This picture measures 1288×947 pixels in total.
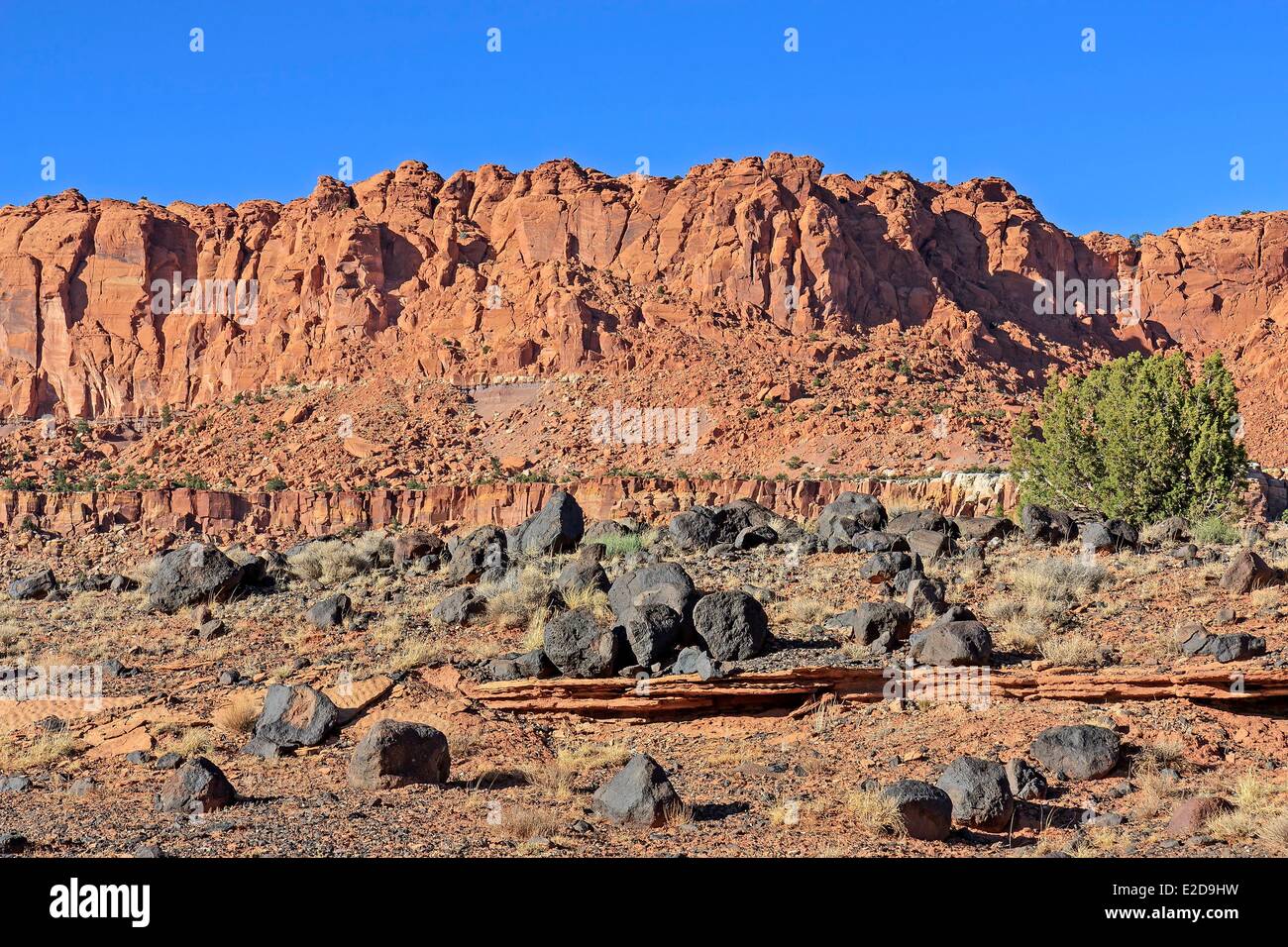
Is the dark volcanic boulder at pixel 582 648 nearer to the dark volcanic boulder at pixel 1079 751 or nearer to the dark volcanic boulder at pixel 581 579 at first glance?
the dark volcanic boulder at pixel 581 579

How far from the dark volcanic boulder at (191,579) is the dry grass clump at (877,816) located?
12492mm

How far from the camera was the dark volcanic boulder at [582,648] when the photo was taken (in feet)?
40.6

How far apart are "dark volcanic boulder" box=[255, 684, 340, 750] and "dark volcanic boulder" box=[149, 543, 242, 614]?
22.4ft

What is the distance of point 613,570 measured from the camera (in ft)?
55.7

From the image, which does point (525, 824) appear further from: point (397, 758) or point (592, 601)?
point (592, 601)

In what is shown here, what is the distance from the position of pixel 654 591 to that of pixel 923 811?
19.6 feet

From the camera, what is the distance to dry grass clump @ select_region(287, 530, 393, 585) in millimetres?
19016

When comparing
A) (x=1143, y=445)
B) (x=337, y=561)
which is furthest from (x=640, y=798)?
(x=1143, y=445)

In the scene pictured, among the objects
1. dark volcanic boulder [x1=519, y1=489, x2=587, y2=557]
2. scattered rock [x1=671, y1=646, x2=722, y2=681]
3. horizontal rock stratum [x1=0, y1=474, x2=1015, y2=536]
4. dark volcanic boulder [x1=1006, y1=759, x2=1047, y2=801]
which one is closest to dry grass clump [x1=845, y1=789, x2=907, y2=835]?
dark volcanic boulder [x1=1006, y1=759, x2=1047, y2=801]

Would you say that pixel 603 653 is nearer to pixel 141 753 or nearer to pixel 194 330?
pixel 141 753

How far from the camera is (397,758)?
9.56 meters
